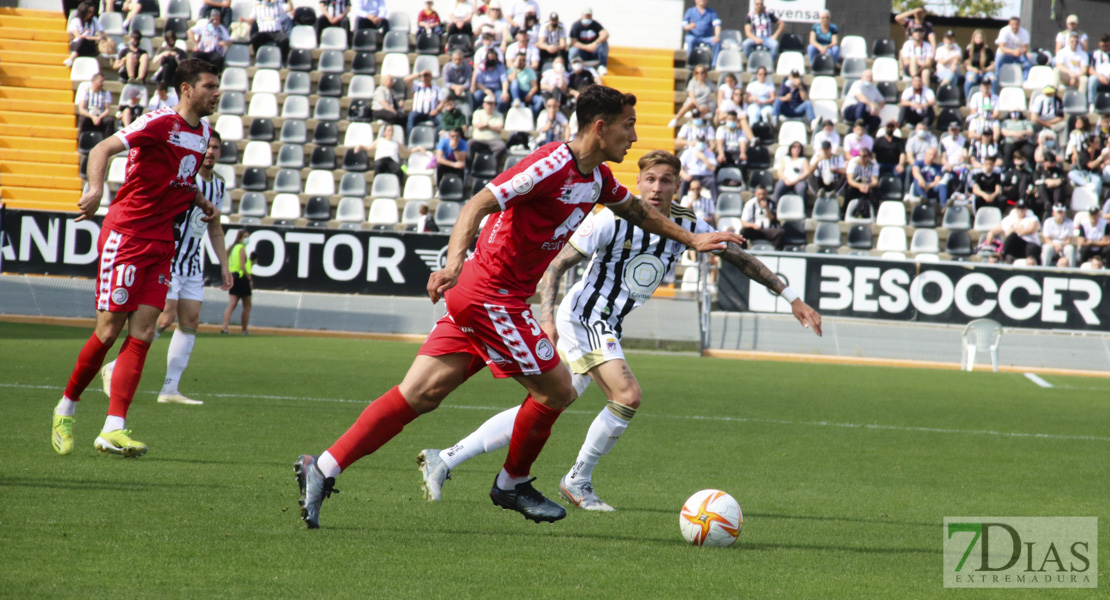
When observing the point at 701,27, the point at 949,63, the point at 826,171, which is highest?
the point at 701,27

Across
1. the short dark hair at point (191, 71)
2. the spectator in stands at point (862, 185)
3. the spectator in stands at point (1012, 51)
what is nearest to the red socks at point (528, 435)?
the short dark hair at point (191, 71)

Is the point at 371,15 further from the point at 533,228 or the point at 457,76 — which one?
the point at 533,228

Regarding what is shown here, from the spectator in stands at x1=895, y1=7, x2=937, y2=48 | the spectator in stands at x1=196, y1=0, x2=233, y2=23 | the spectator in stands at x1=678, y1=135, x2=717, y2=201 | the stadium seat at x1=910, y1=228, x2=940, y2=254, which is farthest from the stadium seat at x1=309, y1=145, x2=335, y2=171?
the spectator in stands at x1=895, y1=7, x2=937, y2=48

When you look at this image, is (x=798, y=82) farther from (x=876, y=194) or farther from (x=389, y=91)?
(x=389, y=91)

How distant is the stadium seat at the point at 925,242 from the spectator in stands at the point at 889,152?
4.37ft

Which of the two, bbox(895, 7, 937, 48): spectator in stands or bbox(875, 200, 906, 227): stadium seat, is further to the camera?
bbox(895, 7, 937, 48): spectator in stands

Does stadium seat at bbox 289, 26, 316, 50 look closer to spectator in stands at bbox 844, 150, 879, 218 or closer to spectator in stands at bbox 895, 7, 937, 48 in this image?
spectator in stands at bbox 844, 150, 879, 218

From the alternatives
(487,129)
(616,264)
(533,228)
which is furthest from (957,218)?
(533,228)

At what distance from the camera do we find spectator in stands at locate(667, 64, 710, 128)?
2362cm

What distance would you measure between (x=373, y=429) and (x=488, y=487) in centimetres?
165

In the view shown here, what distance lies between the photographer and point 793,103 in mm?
23781

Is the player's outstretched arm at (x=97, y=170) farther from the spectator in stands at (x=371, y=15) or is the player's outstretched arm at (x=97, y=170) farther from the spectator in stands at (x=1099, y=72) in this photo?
the spectator in stands at (x=1099, y=72)

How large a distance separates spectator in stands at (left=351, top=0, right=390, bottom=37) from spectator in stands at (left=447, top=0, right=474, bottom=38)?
5.80 ft

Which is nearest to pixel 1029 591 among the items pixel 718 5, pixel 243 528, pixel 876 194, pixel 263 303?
pixel 243 528
